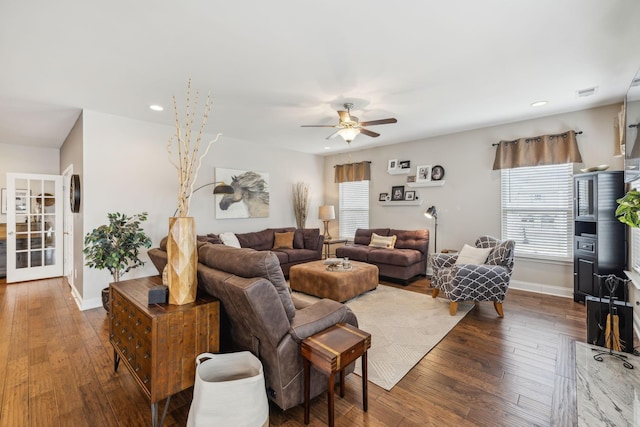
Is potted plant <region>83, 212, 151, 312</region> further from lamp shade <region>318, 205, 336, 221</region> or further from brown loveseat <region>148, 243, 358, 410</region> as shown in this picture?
lamp shade <region>318, 205, 336, 221</region>

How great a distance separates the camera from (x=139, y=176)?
4.18 m

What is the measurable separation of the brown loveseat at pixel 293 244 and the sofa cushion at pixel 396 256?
47.6 inches

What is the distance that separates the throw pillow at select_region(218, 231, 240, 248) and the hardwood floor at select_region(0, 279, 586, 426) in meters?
1.95

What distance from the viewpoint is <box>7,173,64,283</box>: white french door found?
16.4ft

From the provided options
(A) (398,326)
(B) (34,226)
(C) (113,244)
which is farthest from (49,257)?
(A) (398,326)

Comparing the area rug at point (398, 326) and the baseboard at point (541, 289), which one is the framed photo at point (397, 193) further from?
the baseboard at point (541, 289)

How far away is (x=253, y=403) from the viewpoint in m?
1.49

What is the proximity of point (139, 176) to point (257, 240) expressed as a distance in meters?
2.21

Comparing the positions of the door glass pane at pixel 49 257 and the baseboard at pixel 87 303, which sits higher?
the door glass pane at pixel 49 257

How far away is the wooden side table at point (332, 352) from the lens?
61.9 inches

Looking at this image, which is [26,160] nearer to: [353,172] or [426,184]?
[353,172]

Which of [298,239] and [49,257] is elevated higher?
[298,239]

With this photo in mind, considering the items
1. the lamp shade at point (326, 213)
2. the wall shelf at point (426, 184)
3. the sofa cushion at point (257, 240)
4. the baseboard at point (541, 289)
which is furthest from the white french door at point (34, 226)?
the baseboard at point (541, 289)

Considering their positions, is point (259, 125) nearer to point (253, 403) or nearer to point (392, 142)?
point (392, 142)
